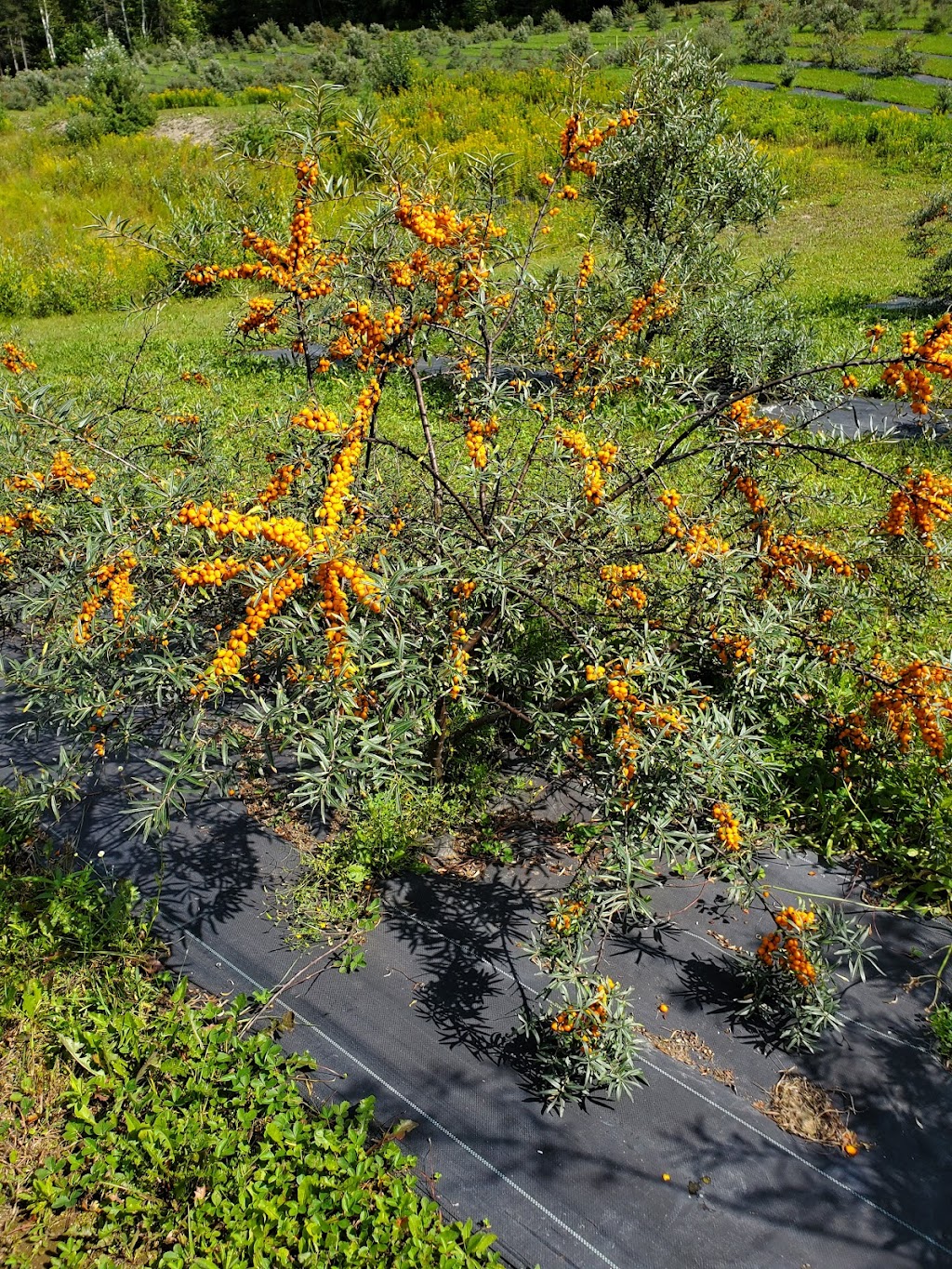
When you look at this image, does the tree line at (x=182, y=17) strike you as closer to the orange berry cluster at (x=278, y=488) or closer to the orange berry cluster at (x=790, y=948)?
the orange berry cluster at (x=278, y=488)

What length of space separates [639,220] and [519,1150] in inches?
308

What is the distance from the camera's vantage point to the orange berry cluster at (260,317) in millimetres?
2752

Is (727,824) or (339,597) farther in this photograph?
(727,824)

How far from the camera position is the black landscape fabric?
2164 mm

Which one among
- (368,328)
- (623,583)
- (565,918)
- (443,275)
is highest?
(443,275)

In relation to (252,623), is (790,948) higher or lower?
lower

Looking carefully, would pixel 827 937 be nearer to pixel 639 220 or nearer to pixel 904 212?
pixel 639 220

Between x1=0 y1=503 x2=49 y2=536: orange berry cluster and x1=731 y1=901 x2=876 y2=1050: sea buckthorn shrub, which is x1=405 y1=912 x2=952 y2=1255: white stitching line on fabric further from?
x1=0 y1=503 x2=49 y2=536: orange berry cluster

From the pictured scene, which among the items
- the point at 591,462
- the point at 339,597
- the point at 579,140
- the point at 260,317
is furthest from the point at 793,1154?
the point at 579,140

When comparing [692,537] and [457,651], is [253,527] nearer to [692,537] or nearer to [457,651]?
[457,651]

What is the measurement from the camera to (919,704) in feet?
8.27

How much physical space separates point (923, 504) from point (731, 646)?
0.75m

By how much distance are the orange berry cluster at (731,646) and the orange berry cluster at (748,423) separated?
2.48 ft

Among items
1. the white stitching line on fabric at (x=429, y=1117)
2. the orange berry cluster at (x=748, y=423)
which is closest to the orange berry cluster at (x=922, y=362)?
the orange berry cluster at (x=748, y=423)
